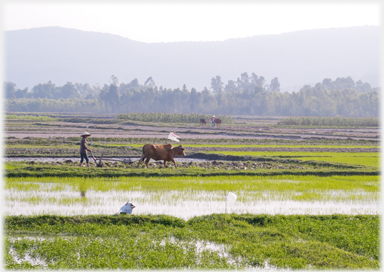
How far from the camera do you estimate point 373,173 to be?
2075 cm

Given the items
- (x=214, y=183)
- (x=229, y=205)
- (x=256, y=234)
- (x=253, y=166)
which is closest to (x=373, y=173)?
(x=253, y=166)

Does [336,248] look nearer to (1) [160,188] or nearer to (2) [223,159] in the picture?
(1) [160,188]

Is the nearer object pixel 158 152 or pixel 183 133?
pixel 158 152

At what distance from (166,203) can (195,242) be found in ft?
12.9

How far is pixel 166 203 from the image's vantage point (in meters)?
13.7

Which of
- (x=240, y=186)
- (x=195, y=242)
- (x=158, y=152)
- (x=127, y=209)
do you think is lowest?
(x=195, y=242)

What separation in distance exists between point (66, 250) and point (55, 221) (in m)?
2.20

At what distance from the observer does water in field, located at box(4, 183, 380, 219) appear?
12664mm

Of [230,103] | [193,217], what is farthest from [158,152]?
[230,103]

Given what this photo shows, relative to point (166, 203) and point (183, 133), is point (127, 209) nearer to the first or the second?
point (166, 203)

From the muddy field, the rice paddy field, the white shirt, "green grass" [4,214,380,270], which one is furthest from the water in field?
the muddy field

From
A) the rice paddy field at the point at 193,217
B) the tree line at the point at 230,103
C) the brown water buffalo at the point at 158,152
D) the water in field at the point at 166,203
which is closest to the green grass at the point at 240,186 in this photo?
the rice paddy field at the point at 193,217

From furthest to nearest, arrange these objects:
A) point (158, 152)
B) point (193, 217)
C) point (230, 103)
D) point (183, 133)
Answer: point (230, 103) < point (183, 133) < point (158, 152) < point (193, 217)

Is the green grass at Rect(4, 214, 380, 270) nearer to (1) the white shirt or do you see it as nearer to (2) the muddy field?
(1) the white shirt
